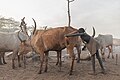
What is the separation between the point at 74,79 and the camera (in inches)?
318

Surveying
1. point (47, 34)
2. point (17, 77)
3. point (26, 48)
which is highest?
point (47, 34)

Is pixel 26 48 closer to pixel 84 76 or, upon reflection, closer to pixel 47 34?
pixel 47 34

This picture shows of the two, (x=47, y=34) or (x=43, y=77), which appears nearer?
(x=43, y=77)

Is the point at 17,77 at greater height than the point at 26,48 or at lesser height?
lesser

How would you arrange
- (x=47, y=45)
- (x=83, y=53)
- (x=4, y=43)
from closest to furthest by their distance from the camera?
(x=47, y=45) → (x=4, y=43) → (x=83, y=53)

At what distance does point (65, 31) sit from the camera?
29.0 feet

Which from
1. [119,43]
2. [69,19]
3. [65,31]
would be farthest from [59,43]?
[119,43]

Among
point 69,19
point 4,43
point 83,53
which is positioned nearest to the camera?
point 4,43

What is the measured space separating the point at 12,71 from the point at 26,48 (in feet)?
5.51

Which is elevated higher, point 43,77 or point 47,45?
point 47,45

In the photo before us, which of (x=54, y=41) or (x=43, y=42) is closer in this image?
(x=54, y=41)

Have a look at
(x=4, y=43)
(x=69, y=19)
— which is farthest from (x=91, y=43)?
(x=69, y=19)

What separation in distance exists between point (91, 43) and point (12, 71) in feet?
11.9

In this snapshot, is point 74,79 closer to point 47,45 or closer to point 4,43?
point 47,45
